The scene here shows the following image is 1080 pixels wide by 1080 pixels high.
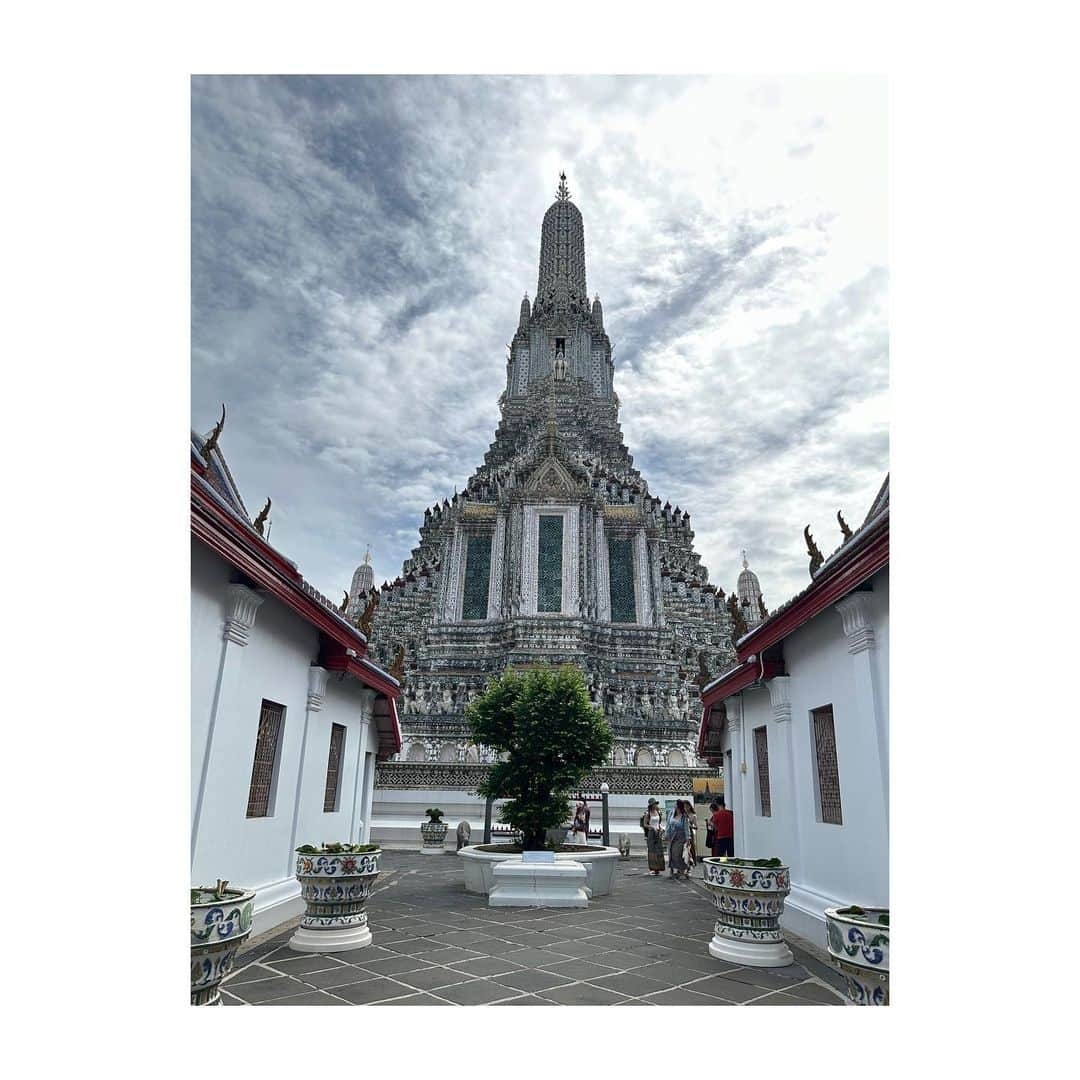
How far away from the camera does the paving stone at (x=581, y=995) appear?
13.8 feet

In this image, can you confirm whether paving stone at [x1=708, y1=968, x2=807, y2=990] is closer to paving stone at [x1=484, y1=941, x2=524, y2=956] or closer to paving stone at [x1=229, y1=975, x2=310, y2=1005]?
paving stone at [x1=484, y1=941, x2=524, y2=956]

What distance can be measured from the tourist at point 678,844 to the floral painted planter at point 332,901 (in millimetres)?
7465

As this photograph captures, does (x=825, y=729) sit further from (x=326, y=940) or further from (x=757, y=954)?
(x=326, y=940)

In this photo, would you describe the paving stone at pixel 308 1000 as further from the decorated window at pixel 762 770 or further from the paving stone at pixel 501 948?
the decorated window at pixel 762 770

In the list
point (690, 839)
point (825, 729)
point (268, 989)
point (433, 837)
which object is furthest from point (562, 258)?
point (268, 989)

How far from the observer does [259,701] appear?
606 cm

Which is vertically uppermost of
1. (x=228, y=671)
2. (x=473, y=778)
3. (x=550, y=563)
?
(x=550, y=563)

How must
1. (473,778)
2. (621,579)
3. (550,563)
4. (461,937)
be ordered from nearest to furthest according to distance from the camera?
(461,937)
(473,778)
(550,563)
(621,579)

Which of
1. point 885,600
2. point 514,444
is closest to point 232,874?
point 885,600

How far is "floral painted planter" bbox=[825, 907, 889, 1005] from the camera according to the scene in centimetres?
334

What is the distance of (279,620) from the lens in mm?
6344

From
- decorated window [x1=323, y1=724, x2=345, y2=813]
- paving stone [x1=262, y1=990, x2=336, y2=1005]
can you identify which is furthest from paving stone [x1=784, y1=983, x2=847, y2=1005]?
decorated window [x1=323, y1=724, x2=345, y2=813]

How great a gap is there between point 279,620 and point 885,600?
486 cm

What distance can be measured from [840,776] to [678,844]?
701cm
